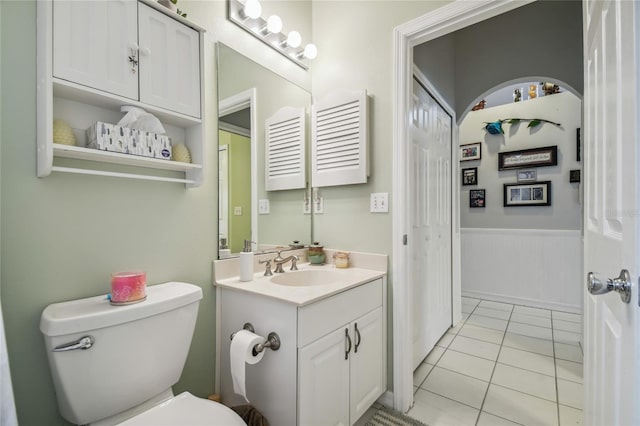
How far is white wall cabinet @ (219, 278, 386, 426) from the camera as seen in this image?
109 cm

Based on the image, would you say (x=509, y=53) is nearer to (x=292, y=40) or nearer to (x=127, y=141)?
(x=292, y=40)

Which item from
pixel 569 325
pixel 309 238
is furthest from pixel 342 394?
pixel 569 325

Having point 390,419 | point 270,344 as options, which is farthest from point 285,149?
point 390,419

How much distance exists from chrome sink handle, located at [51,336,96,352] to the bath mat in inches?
53.3

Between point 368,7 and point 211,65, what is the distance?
1.04 meters

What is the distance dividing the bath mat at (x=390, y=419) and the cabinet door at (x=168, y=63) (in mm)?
1779

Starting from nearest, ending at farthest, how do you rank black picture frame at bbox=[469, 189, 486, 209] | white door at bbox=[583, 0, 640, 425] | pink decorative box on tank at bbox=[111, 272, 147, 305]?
white door at bbox=[583, 0, 640, 425] < pink decorative box on tank at bbox=[111, 272, 147, 305] < black picture frame at bbox=[469, 189, 486, 209]

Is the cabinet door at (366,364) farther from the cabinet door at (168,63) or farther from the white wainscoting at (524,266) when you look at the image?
the white wainscoting at (524,266)

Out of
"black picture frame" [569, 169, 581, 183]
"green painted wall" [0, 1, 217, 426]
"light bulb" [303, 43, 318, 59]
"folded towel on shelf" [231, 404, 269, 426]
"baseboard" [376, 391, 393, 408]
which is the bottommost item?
"baseboard" [376, 391, 393, 408]

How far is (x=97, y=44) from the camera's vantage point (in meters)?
0.95

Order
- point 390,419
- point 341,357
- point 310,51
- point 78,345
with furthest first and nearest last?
point 310,51, point 390,419, point 341,357, point 78,345

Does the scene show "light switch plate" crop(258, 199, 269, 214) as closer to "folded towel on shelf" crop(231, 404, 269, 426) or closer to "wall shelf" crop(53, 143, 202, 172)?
"wall shelf" crop(53, 143, 202, 172)

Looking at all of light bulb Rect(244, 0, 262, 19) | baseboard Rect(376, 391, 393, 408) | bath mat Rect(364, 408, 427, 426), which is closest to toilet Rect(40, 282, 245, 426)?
bath mat Rect(364, 408, 427, 426)

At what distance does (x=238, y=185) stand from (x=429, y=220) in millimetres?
1491
